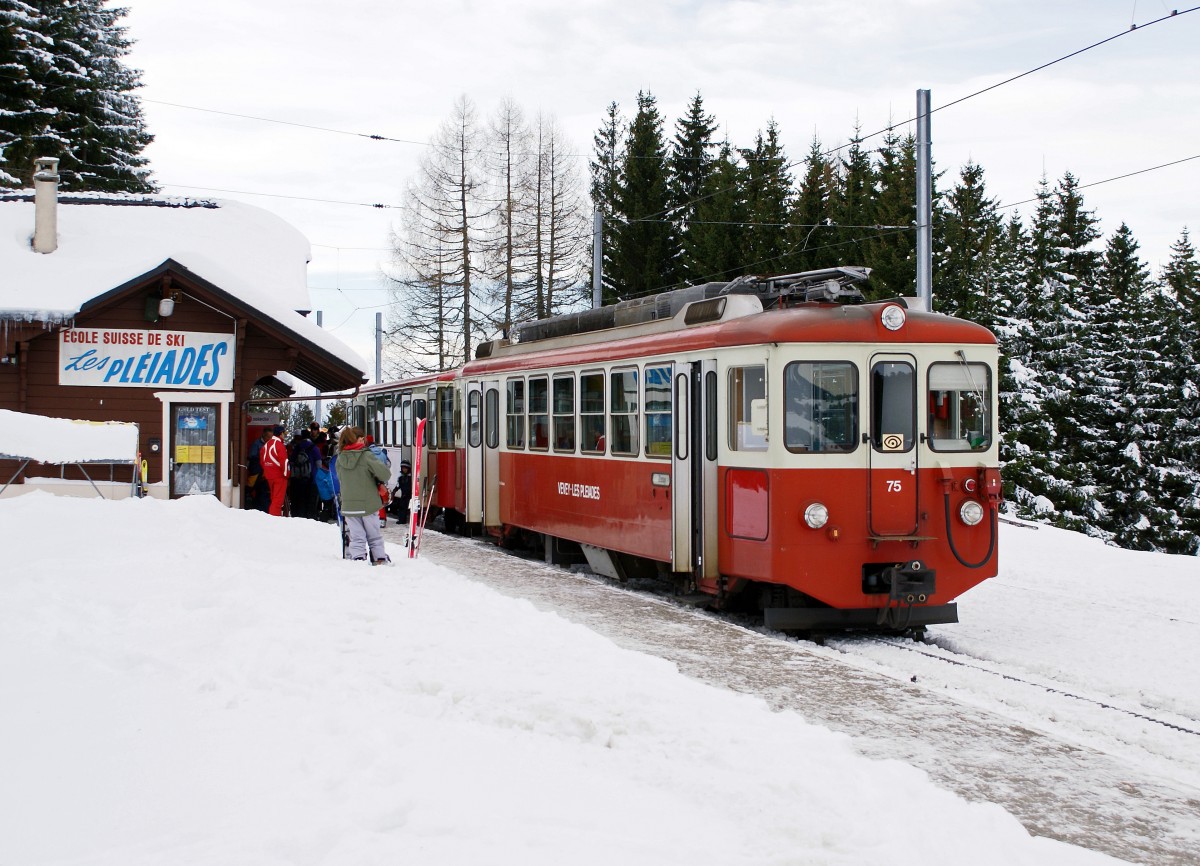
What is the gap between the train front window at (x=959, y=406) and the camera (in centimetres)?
1052

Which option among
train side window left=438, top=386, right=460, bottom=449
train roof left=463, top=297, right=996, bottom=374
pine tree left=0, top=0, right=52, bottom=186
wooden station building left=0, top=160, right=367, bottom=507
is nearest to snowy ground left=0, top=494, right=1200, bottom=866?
train roof left=463, top=297, right=996, bottom=374

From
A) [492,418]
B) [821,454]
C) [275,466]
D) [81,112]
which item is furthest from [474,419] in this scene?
[81,112]

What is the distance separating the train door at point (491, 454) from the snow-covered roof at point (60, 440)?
495 centimetres

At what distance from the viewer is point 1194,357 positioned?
43.0m

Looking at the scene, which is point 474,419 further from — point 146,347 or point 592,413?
point 146,347

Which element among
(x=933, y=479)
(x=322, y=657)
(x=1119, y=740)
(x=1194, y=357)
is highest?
(x=1194, y=357)

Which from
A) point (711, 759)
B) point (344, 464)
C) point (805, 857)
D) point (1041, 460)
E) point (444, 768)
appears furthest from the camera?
point (1041, 460)

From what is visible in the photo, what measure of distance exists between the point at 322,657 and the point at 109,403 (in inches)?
506

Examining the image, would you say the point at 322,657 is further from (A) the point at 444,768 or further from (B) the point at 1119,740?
(B) the point at 1119,740

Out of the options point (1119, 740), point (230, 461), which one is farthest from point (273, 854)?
point (230, 461)

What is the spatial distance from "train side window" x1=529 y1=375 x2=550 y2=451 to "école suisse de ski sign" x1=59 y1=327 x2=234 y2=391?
606cm

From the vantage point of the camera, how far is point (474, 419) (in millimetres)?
18375

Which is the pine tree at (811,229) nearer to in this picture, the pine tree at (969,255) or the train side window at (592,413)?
the pine tree at (969,255)

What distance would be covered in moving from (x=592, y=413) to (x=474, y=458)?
16.4 feet
